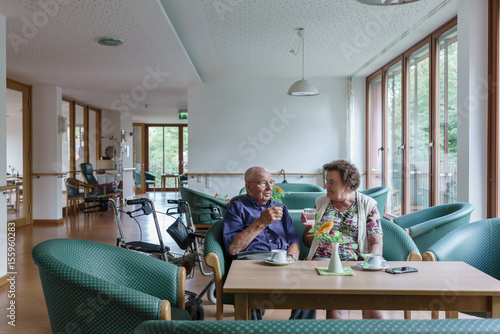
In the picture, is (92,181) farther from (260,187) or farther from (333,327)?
(333,327)

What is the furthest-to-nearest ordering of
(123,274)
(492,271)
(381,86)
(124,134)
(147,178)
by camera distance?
(147,178) → (124,134) → (381,86) → (492,271) → (123,274)

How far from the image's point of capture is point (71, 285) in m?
1.81

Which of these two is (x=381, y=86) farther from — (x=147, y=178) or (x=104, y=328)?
(x=147, y=178)

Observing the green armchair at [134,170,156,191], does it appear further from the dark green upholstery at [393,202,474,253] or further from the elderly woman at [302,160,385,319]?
the elderly woman at [302,160,385,319]

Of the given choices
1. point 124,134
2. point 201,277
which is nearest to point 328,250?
point 201,277

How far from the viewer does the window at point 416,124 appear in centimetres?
546

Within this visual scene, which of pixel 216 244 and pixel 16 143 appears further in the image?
pixel 16 143

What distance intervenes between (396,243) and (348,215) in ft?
1.05

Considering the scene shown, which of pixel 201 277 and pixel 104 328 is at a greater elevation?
pixel 104 328

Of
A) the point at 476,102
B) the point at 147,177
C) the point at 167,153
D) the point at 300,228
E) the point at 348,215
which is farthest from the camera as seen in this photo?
the point at 167,153

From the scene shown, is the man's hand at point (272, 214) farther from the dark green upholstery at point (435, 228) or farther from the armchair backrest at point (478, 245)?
the dark green upholstery at point (435, 228)

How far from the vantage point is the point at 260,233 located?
9.41 ft

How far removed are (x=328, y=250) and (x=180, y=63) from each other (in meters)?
4.85

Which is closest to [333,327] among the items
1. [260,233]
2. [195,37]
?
[260,233]
